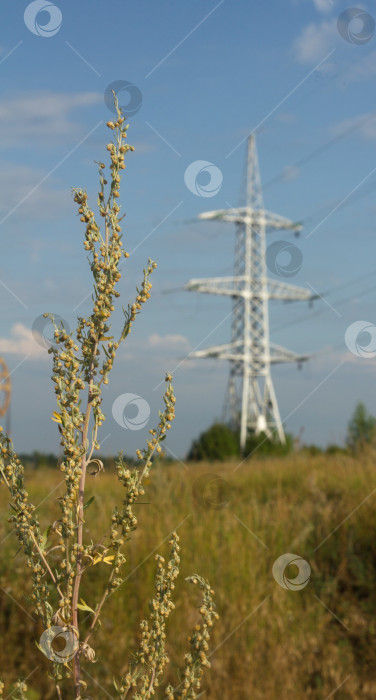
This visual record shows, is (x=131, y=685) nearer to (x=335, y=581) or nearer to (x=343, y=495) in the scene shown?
(x=335, y=581)

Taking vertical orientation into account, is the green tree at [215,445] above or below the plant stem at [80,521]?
above

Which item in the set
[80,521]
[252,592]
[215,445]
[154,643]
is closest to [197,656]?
[154,643]

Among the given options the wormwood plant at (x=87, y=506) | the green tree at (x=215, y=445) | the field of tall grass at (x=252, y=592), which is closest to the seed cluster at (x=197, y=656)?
the wormwood plant at (x=87, y=506)

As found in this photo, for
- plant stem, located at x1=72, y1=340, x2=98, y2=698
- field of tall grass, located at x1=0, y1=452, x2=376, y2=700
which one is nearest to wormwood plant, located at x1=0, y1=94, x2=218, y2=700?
plant stem, located at x1=72, y1=340, x2=98, y2=698

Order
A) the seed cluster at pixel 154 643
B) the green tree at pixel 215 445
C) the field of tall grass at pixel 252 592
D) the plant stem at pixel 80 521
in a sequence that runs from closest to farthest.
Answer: the plant stem at pixel 80 521
the seed cluster at pixel 154 643
the field of tall grass at pixel 252 592
the green tree at pixel 215 445

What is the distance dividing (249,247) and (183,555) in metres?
28.9

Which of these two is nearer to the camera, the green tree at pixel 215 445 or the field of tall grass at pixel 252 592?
the field of tall grass at pixel 252 592

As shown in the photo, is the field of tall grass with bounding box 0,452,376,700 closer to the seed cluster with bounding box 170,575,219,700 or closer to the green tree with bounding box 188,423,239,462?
the seed cluster with bounding box 170,575,219,700

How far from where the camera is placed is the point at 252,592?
5.96 metres

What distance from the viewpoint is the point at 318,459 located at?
35.3 ft

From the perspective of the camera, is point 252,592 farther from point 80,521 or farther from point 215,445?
point 215,445

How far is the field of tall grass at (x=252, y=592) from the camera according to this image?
5.36 metres

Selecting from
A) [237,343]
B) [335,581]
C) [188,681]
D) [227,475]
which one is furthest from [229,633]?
[237,343]

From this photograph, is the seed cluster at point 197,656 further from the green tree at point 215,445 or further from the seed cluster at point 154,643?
the green tree at point 215,445
